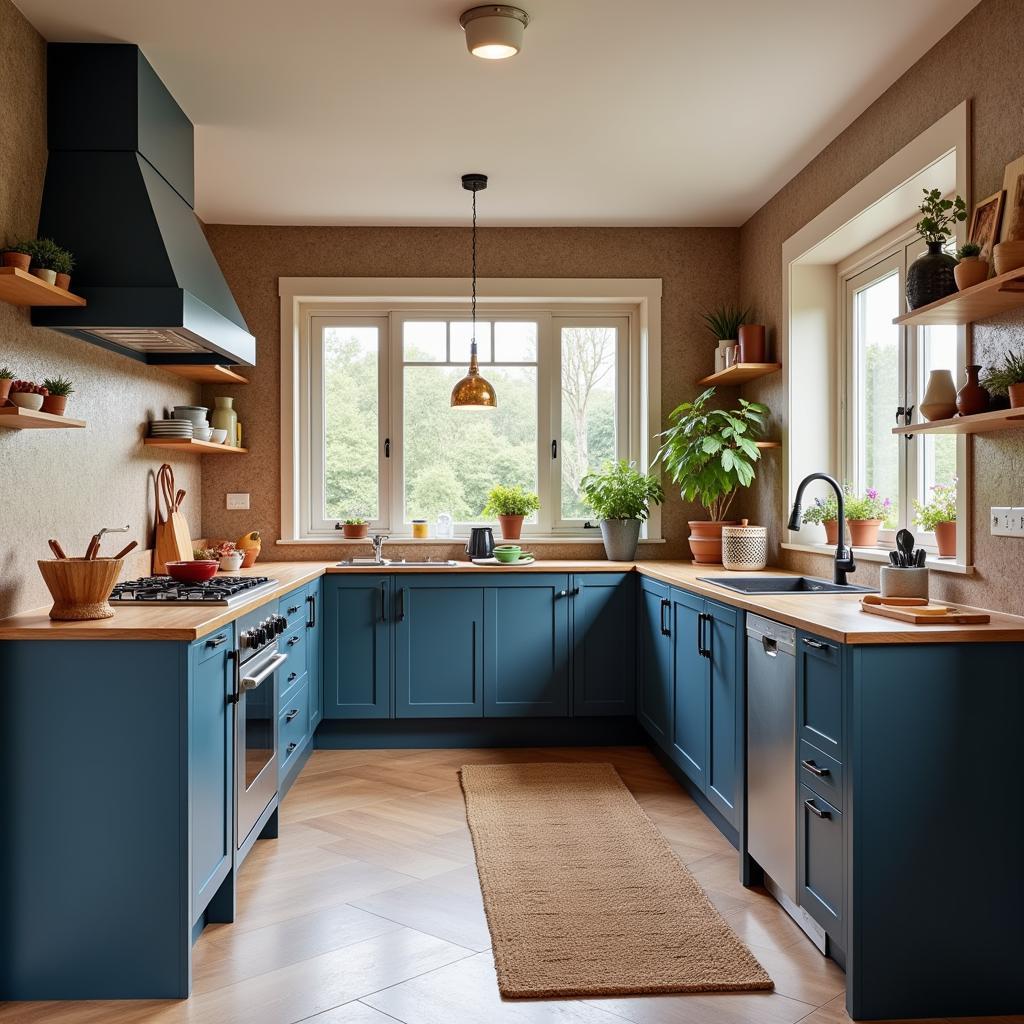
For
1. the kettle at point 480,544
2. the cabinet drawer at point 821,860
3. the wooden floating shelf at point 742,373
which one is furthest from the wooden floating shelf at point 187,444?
the cabinet drawer at point 821,860

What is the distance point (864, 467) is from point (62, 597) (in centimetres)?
310

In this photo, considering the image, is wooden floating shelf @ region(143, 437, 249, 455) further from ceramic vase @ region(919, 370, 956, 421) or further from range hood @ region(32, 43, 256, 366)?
ceramic vase @ region(919, 370, 956, 421)

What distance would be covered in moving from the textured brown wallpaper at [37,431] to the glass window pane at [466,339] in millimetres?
1958

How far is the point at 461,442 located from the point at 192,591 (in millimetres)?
2392

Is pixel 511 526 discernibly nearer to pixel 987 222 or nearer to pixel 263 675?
pixel 263 675

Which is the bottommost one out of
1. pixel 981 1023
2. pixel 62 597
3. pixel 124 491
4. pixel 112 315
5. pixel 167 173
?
pixel 981 1023

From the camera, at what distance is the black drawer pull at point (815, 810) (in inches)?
89.8

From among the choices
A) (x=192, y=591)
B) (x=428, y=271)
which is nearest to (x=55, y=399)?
(x=192, y=591)

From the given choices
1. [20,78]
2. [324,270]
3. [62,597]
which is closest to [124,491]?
[62,597]

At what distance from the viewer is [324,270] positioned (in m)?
4.80

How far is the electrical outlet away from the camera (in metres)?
2.42

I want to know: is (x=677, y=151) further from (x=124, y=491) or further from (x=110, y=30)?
Result: (x=124, y=491)

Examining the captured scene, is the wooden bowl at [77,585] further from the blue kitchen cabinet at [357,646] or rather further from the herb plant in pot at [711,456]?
the herb plant in pot at [711,456]

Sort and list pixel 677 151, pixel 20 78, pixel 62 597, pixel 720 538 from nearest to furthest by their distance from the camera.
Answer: pixel 62 597, pixel 20 78, pixel 677 151, pixel 720 538
